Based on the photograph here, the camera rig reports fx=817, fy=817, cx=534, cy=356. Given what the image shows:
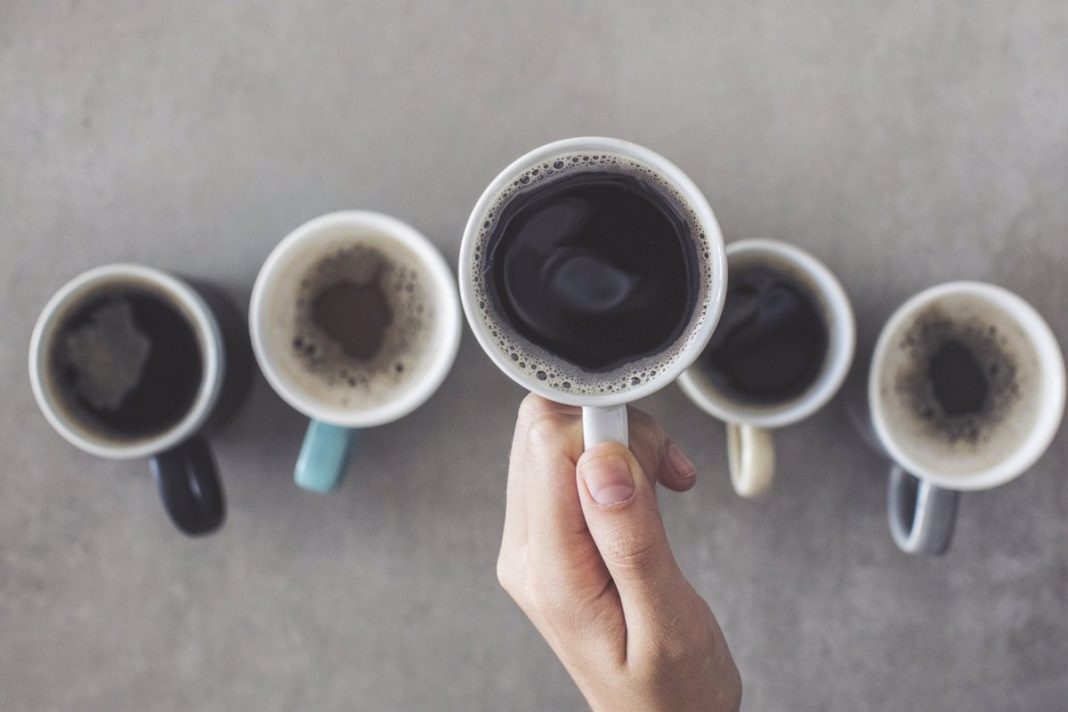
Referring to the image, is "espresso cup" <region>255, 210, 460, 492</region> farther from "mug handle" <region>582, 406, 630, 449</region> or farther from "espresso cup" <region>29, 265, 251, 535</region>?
"mug handle" <region>582, 406, 630, 449</region>

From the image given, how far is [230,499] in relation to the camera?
97cm

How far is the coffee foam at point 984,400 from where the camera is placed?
2.88 feet

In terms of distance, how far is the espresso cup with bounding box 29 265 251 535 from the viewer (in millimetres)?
846

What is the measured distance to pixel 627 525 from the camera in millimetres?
576

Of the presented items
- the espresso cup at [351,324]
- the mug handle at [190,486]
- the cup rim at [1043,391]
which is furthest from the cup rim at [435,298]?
the cup rim at [1043,391]

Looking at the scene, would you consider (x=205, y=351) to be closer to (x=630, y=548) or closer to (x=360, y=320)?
(x=360, y=320)

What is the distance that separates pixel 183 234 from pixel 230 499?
12.5 inches

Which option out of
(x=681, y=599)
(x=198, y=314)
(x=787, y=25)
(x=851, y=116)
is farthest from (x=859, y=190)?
(x=198, y=314)

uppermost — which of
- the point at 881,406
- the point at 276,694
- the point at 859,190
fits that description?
the point at 859,190

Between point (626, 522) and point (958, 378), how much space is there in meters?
0.53

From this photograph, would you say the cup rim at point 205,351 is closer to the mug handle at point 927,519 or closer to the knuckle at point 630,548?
the knuckle at point 630,548

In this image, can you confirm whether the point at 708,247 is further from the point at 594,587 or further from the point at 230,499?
the point at 230,499

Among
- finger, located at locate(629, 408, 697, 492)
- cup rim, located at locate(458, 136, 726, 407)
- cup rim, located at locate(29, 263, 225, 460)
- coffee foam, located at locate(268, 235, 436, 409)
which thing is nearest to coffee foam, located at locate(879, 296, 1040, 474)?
finger, located at locate(629, 408, 697, 492)

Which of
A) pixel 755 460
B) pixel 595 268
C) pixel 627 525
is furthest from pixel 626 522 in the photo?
pixel 755 460
